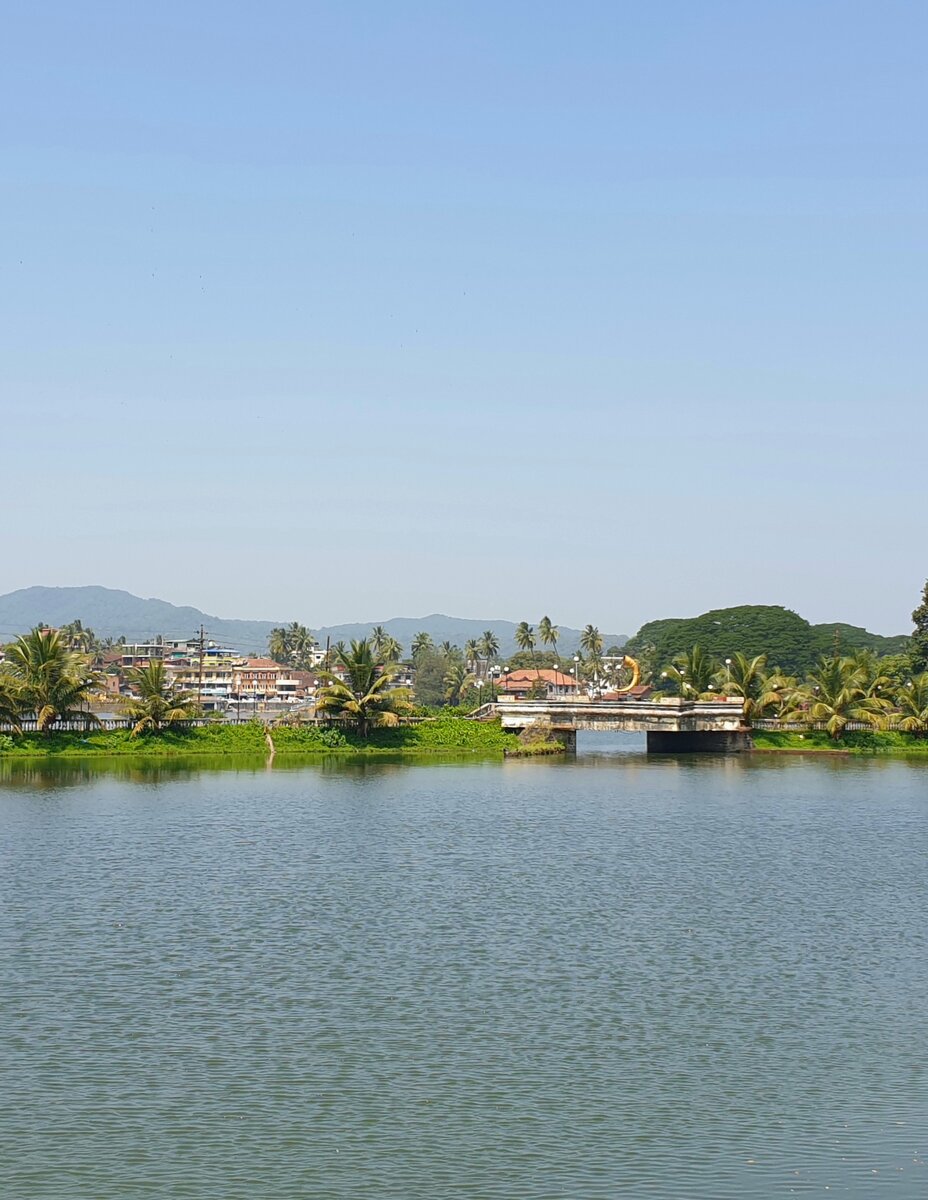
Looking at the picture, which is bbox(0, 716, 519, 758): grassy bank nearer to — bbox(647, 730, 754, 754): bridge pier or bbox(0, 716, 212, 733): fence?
bbox(0, 716, 212, 733): fence

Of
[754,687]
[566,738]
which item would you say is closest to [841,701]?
[754,687]

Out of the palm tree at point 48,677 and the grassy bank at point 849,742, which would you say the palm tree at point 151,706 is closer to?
the palm tree at point 48,677

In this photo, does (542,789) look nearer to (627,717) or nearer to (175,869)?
(627,717)

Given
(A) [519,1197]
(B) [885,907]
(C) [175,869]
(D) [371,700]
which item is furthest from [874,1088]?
(D) [371,700]

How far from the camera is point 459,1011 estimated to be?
102 ft

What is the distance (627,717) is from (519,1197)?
8769cm

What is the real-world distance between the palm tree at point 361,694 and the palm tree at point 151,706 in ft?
34.0

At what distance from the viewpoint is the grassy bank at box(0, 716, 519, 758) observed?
94.6 m

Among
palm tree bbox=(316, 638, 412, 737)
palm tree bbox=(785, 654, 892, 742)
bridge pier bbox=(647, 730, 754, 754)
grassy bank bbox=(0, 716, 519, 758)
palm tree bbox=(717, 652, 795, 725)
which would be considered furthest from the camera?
palm tree bbox=(717, 652, 795, 725)

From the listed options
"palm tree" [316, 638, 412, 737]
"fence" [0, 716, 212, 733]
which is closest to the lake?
"fence" [0, 716, 212, 733]

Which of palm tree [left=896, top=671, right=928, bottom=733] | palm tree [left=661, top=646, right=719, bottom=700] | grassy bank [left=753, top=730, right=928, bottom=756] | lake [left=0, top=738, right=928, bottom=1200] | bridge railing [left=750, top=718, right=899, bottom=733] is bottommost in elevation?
lake [left=0, top=738, right=928, bottom=1200]

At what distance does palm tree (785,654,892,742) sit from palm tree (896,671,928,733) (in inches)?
60.6

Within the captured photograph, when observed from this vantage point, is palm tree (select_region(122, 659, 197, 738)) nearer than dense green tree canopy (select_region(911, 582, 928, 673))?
Yes

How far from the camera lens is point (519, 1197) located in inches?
814
